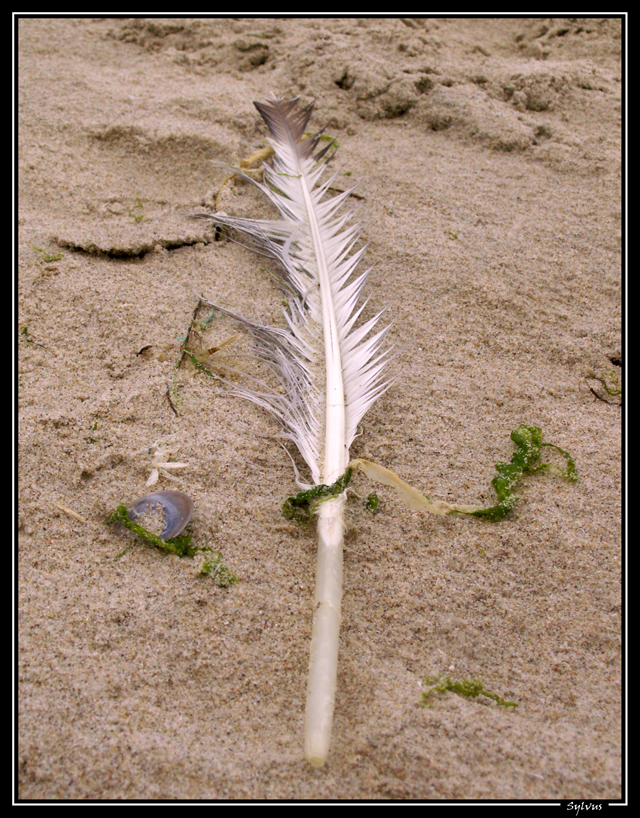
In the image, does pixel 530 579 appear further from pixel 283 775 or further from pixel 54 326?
pixel 54 326

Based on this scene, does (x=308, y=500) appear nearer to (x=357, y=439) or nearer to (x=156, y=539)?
(x=357, y=439)

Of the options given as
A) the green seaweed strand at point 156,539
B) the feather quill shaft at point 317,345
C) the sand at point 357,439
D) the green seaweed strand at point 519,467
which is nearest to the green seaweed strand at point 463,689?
the sand at point 357,439

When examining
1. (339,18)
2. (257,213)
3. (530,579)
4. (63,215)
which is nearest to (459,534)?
(530,579)

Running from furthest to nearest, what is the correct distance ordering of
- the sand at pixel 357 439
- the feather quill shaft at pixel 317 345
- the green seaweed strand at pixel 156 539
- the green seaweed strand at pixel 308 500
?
the green seaweed strand at pixel 308 500 < the green seaweed strand at pixel 156 539 < the feather quill shaft at pixel 317 345 < the sand at pixel 357 439

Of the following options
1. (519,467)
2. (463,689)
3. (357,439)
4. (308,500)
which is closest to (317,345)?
(357,439)

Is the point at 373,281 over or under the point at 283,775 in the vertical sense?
over

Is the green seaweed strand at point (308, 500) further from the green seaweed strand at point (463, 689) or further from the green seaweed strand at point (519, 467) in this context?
the green seaweed strand at point (463, 689)
